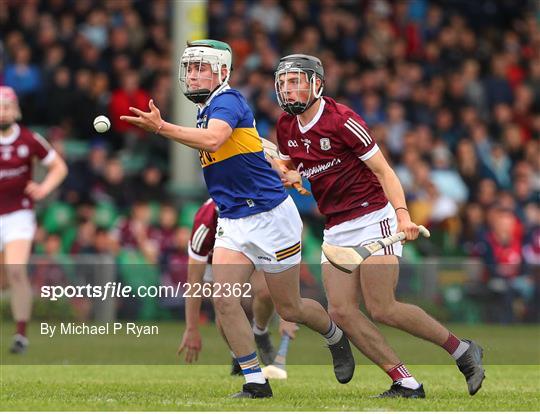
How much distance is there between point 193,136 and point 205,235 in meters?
2.23

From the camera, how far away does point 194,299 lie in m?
9.75

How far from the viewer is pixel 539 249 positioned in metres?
17.2

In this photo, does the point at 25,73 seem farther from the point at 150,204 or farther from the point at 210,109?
the point at 210,109

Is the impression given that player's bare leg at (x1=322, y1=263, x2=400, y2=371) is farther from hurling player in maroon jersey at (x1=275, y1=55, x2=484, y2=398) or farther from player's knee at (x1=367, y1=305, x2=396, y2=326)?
player's knee at (x1=367, y1=305, x2=396, y2=326)

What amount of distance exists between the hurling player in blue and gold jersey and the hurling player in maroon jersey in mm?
232

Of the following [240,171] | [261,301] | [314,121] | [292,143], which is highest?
[314,121]

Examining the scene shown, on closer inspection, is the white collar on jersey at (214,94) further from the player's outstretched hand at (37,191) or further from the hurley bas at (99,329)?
the hurley bas at (99,329)

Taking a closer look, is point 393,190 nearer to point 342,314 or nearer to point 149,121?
point 342,314

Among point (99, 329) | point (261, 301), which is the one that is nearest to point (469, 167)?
point (99, 329)

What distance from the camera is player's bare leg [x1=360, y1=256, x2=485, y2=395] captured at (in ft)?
27.2

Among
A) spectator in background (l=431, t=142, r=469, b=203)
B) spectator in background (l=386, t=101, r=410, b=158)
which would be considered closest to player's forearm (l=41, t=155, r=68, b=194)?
spectator in background (l=431, t=142, r=469, b=203)

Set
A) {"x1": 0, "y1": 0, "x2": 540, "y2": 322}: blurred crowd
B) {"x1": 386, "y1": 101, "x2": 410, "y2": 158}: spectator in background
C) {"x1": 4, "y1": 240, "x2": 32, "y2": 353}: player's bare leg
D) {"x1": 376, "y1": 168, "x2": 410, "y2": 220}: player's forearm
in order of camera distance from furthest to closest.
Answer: {"x1": 386, "y1": 101, "x2": 410, "y2": 158}: spectator in background → {"x1": 0, "y1": 0, "x2": 540, "y2": 322}: blurred crowd → {"x1": 4, "y1": 240, "x2": 32, "y2": 353}: player's bare leg → {"x1": 376, "y1": 168, "x2": 410, "y2": 220}: player's forearm

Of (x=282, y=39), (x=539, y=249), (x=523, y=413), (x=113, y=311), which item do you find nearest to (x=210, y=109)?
(x=523, y=413)

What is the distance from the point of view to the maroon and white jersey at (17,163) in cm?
1234
